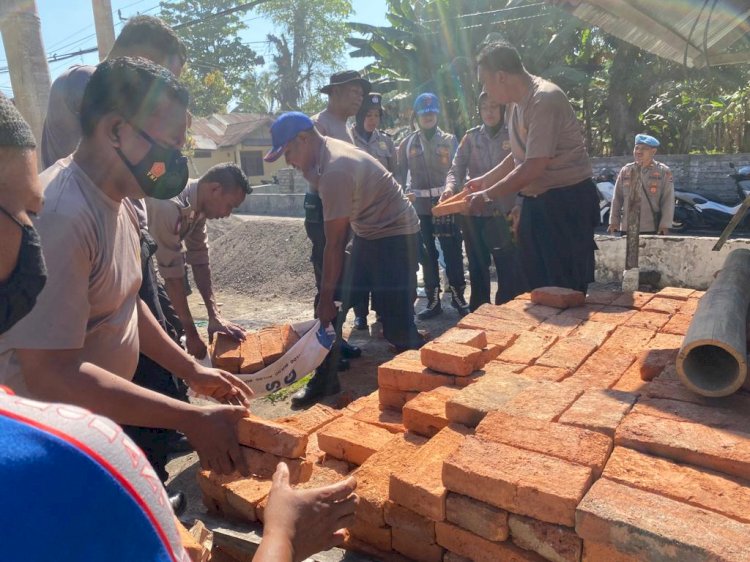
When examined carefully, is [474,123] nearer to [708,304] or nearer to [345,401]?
→ [345,401]

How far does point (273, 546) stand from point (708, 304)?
6.57 ft

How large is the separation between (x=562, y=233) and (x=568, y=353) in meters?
1.39

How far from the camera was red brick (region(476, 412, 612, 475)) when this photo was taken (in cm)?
179

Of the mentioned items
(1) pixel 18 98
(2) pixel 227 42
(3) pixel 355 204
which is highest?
(2) pixel 227 42

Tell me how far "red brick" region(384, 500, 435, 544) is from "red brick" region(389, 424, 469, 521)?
0.03 metres

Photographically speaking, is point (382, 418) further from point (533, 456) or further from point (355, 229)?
point (355, 229)

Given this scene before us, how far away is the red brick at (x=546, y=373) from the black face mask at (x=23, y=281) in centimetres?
182

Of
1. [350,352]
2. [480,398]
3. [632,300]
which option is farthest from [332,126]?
[480,398]

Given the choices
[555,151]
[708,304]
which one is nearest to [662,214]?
[555,151]

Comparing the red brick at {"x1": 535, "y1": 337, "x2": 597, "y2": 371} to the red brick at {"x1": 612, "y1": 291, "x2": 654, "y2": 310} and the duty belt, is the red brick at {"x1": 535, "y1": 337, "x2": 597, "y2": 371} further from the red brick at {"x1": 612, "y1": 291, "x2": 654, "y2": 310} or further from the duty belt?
the duty belt

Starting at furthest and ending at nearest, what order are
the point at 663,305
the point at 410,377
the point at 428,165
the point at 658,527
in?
the point at 428,165
the point at 663,305
the point at 410,377
the point at 658,527

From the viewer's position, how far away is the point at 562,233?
3867mm

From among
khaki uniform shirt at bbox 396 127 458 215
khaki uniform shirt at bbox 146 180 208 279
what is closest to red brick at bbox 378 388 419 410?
khaki uniform shirt at bbox 146 180 208 279

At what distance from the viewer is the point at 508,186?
3643 millimetres
